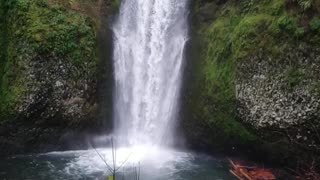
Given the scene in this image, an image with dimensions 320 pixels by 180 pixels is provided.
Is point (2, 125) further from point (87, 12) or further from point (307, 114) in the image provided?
point (307, 114)

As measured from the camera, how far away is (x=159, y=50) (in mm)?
11812

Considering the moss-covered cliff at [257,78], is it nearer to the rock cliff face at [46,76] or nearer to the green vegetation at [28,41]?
the rock cliff face at [46,76]

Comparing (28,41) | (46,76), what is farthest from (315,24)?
(28,41)

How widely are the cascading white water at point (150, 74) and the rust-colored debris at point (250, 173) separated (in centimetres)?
231

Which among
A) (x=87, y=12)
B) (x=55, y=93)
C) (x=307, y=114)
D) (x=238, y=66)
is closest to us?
(x=307, y=114)

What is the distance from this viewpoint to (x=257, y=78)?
31.8 ft

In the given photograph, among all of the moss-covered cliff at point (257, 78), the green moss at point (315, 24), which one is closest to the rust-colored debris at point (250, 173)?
the moss-covered cliff at point (257, 78)

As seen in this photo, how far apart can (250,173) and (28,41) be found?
6371 millimetres

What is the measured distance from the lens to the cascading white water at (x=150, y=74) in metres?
11.6

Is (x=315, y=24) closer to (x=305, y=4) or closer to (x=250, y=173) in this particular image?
(x=305, y=4)

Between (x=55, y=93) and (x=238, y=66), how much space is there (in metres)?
A: 4.74

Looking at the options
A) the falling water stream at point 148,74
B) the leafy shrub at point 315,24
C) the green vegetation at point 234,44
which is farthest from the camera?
the falling water stream at point 148,74

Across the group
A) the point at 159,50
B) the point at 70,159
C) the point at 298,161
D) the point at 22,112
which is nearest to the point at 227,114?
the point at 298,161

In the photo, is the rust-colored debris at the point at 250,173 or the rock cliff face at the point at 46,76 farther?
the rock cliff face at the point at 46,76
